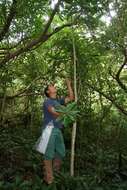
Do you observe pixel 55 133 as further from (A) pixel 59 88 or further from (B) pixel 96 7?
(A) pixel 59 88

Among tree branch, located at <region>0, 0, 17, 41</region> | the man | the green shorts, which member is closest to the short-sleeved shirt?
the man

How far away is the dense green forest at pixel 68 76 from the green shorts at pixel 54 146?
39cm

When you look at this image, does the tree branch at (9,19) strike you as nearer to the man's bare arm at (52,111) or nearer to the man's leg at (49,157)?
the man's bare arm at (52,111)

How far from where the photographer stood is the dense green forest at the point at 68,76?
7.36 m

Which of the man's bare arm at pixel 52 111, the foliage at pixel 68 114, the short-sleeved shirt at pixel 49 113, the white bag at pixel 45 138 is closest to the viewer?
the foliage at pixel 68 114

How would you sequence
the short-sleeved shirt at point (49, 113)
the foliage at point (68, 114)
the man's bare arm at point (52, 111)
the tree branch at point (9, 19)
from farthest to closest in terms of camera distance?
the tree branch at point (9, 19) < the short-sleeved shirt at point (49, 113) < the man's bare arm at point (52, 111) < the foliage at point (68, 114)

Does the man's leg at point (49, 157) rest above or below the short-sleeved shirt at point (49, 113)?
below

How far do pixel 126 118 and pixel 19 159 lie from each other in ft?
10.7

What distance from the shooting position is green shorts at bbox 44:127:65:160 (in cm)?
718

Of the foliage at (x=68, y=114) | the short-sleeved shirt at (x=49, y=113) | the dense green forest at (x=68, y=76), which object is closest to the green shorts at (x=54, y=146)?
the short-sleeved shirt at (x=49, y=113)

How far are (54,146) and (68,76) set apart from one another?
5.90 feet

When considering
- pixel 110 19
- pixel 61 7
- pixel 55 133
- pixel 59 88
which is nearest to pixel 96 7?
pixel 61 7

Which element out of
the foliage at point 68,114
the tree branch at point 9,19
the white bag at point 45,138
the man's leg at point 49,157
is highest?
the tree branch at point 9,19

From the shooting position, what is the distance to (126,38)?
8.45 meters
